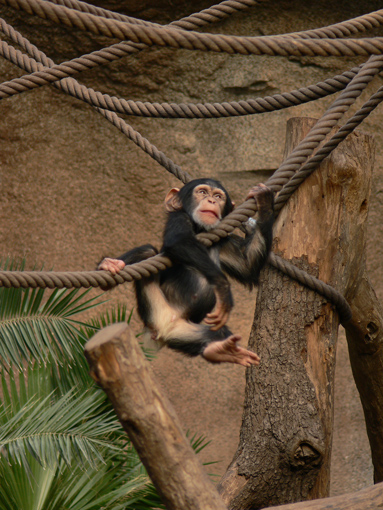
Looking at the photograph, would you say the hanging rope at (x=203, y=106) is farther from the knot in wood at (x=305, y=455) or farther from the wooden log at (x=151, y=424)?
the wooden log at (x=151, y=424)

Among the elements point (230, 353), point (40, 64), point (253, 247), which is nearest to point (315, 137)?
point (253, 247)

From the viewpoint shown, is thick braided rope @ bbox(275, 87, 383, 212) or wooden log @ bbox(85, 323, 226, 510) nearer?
wooden log @ bbox(85, 323, 226, 510)

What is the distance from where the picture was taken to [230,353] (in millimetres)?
2918

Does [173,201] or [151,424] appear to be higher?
[173,201]

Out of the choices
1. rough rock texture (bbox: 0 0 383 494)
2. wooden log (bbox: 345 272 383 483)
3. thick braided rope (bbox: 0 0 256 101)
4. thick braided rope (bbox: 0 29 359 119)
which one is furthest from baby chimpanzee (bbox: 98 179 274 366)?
rough rock texture (bbox: 0 0 383 494)

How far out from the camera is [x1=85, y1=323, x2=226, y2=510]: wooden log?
173 centimetres

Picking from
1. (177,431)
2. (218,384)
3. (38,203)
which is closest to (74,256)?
(38,203)

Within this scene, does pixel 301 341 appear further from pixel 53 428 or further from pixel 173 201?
pixel 53 428

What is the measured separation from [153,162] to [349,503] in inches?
200

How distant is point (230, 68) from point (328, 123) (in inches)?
145

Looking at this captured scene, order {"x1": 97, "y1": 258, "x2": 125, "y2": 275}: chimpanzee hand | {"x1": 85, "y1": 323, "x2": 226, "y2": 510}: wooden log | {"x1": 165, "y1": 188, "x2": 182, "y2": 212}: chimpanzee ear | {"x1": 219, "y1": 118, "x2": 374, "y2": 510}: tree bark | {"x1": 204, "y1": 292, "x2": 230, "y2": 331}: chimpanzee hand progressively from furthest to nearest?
{"x1": 165, "y1": 188, "x2": 182, "y2": 212}: chimpanzee ear, {"x1": 204, "y1": 292, "x2": 230, "y2": 331}: chimpanzee hand, {"x1": 219, "y1": 118, "x2": 374, "y2": 510}: tree bark, {"x1": 97, "y1": 258, "x2": 125, "y2": 275}: chimpanzee hand, {"x1": 85, "y1": 323, "x2": 226, "y2": 510}: wooden log

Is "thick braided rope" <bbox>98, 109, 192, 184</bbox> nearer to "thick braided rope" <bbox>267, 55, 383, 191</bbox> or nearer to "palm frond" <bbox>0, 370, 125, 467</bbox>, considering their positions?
"thick braided rope" <bbox>267, 55, 383, 191</bbox>

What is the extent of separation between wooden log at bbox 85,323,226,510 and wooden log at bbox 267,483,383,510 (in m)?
0.30

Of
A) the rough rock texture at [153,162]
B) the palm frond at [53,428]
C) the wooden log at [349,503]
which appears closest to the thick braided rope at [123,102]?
the palm frond at [53,428]
